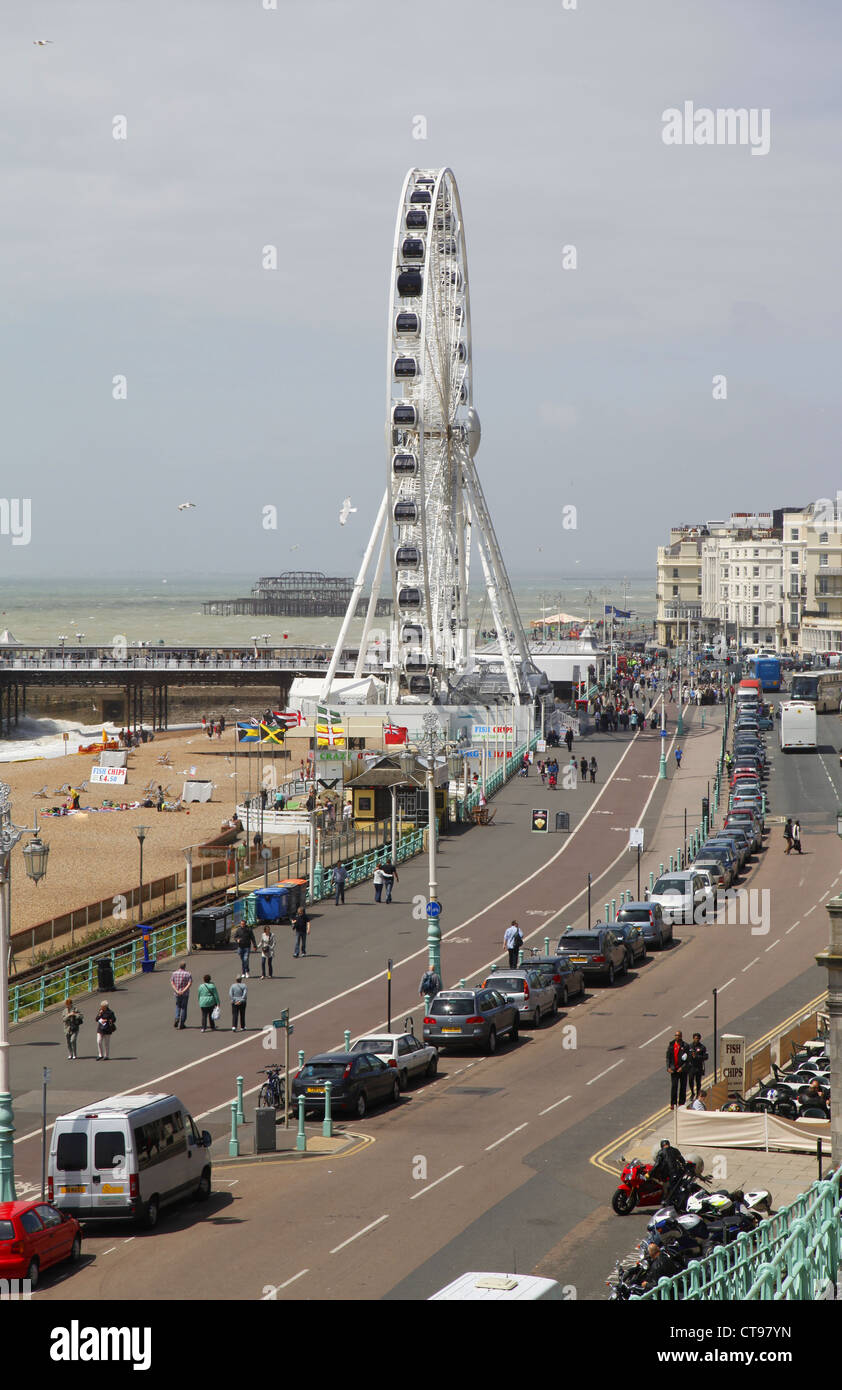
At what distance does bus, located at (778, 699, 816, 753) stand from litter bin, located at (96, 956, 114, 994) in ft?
157

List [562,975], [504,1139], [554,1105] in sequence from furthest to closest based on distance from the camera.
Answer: [562,975] → [554,1105] → [504,1139]

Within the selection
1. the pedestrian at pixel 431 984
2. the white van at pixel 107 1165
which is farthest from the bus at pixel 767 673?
the white van at pixel 107 1165

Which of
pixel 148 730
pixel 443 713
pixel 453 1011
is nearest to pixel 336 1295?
pixel 453 1011

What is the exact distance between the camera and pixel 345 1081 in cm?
2562

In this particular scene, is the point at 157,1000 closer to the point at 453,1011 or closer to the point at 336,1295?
the point at 453,1011

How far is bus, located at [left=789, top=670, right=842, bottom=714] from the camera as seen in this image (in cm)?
9731

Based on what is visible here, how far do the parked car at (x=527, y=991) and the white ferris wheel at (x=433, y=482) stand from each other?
156 feet

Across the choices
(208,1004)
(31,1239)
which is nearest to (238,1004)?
(208,1004)

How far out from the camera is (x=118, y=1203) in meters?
20.0

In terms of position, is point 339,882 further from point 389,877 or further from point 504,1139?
point 504,1139

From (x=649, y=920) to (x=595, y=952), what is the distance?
4075mm

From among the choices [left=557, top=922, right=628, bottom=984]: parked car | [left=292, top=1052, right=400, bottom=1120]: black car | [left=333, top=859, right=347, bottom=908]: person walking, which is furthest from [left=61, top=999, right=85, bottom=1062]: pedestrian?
[left=333, top=859, right=347, bottom=908]: person walking

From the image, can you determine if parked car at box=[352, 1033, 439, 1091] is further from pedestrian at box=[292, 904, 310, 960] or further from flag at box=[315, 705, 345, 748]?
flag at box=[315, 705, 345, 748]
